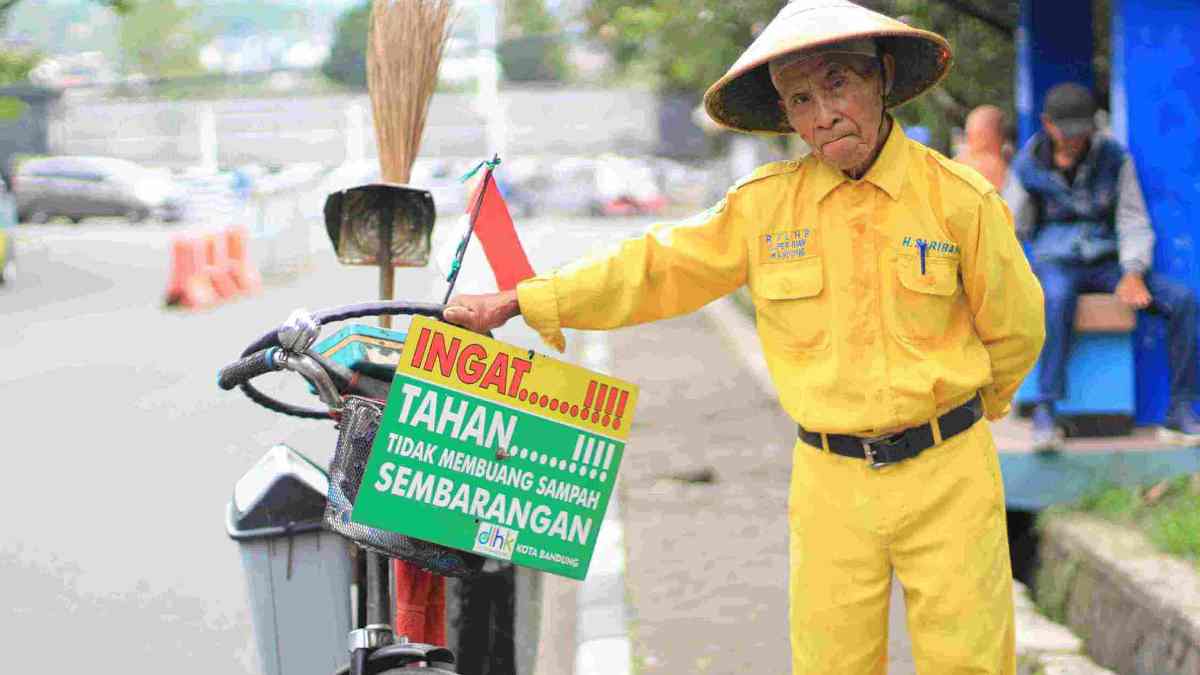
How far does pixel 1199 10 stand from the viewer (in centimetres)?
663

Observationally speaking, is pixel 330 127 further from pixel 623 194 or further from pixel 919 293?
pixel 919 293

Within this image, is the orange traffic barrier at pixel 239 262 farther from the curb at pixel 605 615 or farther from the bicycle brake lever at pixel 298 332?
the bicycle brake lever at pixel 298 332

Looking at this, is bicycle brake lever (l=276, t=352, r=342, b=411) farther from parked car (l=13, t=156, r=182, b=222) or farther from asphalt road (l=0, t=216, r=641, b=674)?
parked car (l=13, t=156, r=182, b=222)

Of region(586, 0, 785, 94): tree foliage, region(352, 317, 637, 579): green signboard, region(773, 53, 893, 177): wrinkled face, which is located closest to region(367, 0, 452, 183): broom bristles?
region(773, 53, 893, 177): wrinkled face

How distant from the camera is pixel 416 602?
3434 millimetres

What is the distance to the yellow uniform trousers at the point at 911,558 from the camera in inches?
130

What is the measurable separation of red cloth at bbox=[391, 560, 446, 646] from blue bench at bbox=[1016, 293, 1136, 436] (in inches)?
157

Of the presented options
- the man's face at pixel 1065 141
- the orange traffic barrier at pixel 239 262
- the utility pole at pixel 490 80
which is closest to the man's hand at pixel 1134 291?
the man's face at pixel 1065 141

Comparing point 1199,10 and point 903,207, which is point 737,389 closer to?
point 1199,10

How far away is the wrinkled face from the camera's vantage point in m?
3.28

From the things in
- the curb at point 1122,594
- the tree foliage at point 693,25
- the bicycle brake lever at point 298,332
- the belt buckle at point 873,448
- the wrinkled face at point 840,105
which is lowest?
the curb at point 1122,594

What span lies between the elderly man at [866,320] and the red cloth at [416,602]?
56cm

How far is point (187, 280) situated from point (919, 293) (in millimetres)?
16855

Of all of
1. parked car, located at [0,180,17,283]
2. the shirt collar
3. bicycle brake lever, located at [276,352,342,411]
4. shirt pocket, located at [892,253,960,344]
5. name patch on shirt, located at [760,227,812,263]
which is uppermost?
the shirt collar
